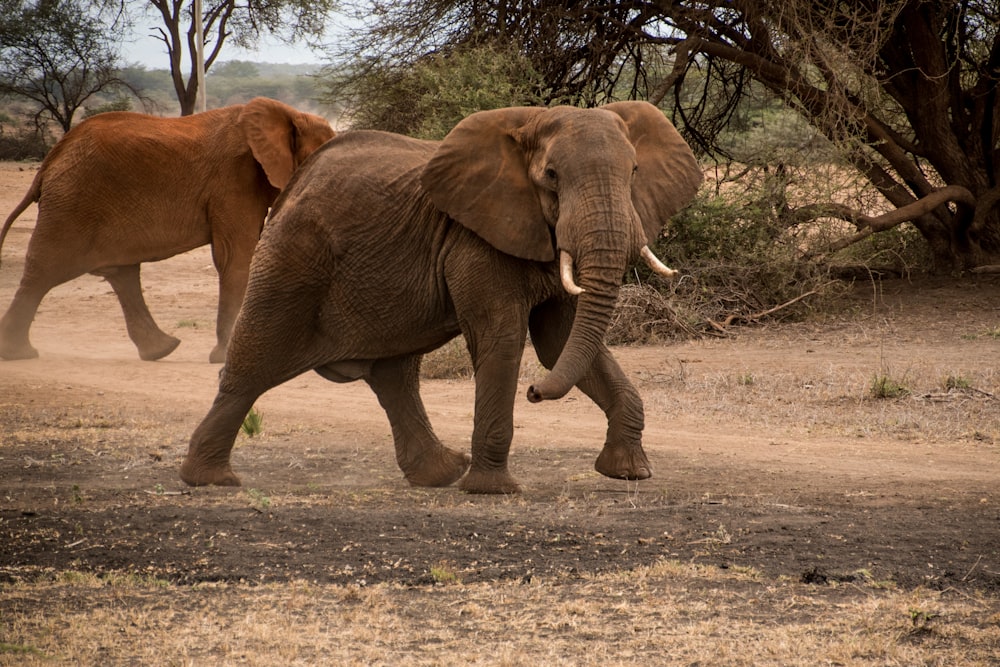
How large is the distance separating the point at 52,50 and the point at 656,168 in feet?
90.5

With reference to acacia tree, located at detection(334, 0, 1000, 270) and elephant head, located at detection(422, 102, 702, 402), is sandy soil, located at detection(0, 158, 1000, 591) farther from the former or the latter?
acacia tree, located at detection(334, 0, 1000, 270)

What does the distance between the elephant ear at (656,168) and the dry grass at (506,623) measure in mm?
2011

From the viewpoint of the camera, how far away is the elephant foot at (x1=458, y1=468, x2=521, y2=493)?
20.0 ft

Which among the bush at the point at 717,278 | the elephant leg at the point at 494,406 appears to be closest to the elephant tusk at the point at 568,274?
the elephant leg at the point at 494,406

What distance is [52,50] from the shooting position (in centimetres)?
3047

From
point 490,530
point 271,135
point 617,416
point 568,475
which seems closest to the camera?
point 490,530

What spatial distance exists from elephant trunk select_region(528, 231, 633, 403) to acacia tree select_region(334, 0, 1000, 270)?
7.59 metres

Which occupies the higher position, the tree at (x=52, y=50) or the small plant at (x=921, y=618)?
the tree at (x=52, y=50)

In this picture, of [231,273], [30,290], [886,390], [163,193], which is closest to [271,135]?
A: [163,193]

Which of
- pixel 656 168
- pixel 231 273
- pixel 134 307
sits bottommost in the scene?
pixel 134 307

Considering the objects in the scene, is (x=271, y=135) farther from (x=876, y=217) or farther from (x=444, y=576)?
(x=444, y=576)

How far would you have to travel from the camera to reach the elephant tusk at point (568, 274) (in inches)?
208

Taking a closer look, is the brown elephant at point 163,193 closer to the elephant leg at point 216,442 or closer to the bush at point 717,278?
the bush at point 717,278

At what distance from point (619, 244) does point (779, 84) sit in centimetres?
904
